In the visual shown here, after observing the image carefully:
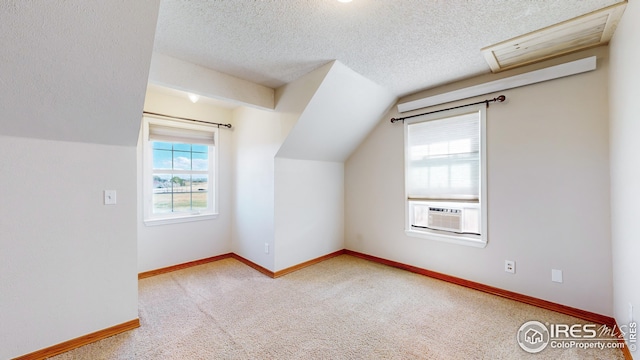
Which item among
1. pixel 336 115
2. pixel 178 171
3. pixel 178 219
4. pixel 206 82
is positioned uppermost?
pixel 206 82

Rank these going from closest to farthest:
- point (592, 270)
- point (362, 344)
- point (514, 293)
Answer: point (362, 344)
point (592, 270)
point (514, 293)

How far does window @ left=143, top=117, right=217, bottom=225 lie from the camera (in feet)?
10.7

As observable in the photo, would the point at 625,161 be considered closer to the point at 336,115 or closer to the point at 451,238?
the point at 451,238

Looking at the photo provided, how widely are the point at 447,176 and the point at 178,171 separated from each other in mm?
3599

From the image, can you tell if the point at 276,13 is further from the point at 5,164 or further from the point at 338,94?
the point at 5,164

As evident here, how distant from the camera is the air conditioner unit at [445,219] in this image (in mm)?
2887

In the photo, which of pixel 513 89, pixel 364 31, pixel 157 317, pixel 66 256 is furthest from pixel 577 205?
pixel 66 256

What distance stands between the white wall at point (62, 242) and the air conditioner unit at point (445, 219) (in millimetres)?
3107

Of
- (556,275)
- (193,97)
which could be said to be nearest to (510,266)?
(556,275)

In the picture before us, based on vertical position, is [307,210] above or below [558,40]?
below

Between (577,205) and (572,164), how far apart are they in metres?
0.36

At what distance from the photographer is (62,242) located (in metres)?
1.78

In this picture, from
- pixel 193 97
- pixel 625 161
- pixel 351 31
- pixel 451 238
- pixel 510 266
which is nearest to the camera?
pixel 625 161

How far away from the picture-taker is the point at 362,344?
1828mm
